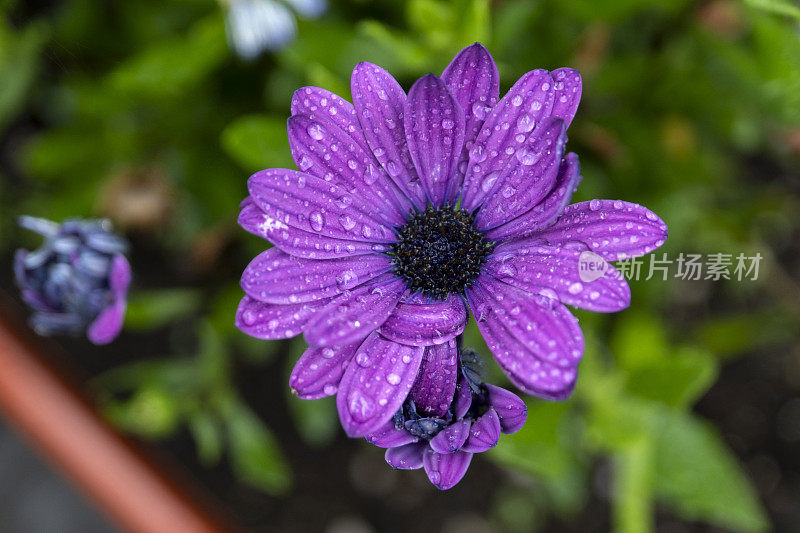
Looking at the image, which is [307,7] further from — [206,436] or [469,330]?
[206,436]

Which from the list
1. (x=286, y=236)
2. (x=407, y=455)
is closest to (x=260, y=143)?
(x=286, y=236)

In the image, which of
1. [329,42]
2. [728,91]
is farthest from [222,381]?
[728,91]

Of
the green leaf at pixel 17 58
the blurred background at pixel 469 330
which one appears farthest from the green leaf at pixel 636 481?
the green leaf at pixel 17 58

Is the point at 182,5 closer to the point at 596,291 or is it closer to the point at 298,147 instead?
the point at 298,147

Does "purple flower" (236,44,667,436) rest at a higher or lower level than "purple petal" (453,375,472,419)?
higher

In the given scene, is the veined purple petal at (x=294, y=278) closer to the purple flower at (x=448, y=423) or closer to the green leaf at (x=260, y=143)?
the purple flower at (x=448, y=423)

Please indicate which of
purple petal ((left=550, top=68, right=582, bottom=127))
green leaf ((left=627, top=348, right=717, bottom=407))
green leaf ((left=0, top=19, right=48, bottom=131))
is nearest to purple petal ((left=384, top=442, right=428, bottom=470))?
purple petal ((left=550, top=68, right=582, bottom=127))

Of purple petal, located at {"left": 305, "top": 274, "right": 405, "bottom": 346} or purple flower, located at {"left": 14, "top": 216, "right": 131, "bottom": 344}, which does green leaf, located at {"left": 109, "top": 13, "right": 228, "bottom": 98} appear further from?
purple petal, located at {"left": 305, "top": 274, "right": 405, "bottom": 346}
